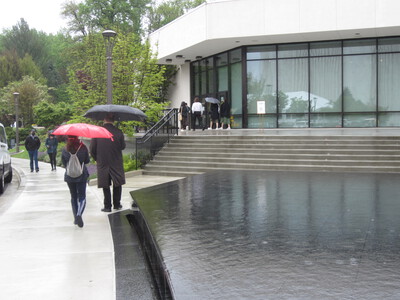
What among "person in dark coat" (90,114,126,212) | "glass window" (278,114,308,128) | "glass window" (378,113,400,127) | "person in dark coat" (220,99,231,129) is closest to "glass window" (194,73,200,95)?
"person in dark coat" (220,99,231,129)

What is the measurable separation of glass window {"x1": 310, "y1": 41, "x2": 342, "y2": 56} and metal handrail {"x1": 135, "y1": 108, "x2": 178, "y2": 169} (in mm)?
9967

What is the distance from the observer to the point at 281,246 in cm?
467

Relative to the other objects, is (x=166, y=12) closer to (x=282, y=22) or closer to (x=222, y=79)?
(x=222, y=79)

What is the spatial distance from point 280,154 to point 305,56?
445 inches

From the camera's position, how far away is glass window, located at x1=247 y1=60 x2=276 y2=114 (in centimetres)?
2461

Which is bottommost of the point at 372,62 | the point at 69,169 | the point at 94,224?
the point at 94,224

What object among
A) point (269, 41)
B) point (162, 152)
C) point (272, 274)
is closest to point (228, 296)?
point (272, 274)

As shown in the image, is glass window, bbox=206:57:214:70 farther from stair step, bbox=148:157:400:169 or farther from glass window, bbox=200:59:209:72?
stair step, bbox=148:157:400:169

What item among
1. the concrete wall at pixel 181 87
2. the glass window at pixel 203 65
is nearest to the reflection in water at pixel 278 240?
the glass window at pixel 203 65

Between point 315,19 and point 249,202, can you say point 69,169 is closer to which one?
point 249,202

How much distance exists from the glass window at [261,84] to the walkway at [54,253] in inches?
640

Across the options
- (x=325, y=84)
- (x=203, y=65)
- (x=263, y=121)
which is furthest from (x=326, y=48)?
(x=203, y=65)

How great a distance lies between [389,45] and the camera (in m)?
22.9

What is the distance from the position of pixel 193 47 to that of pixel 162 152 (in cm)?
1059
